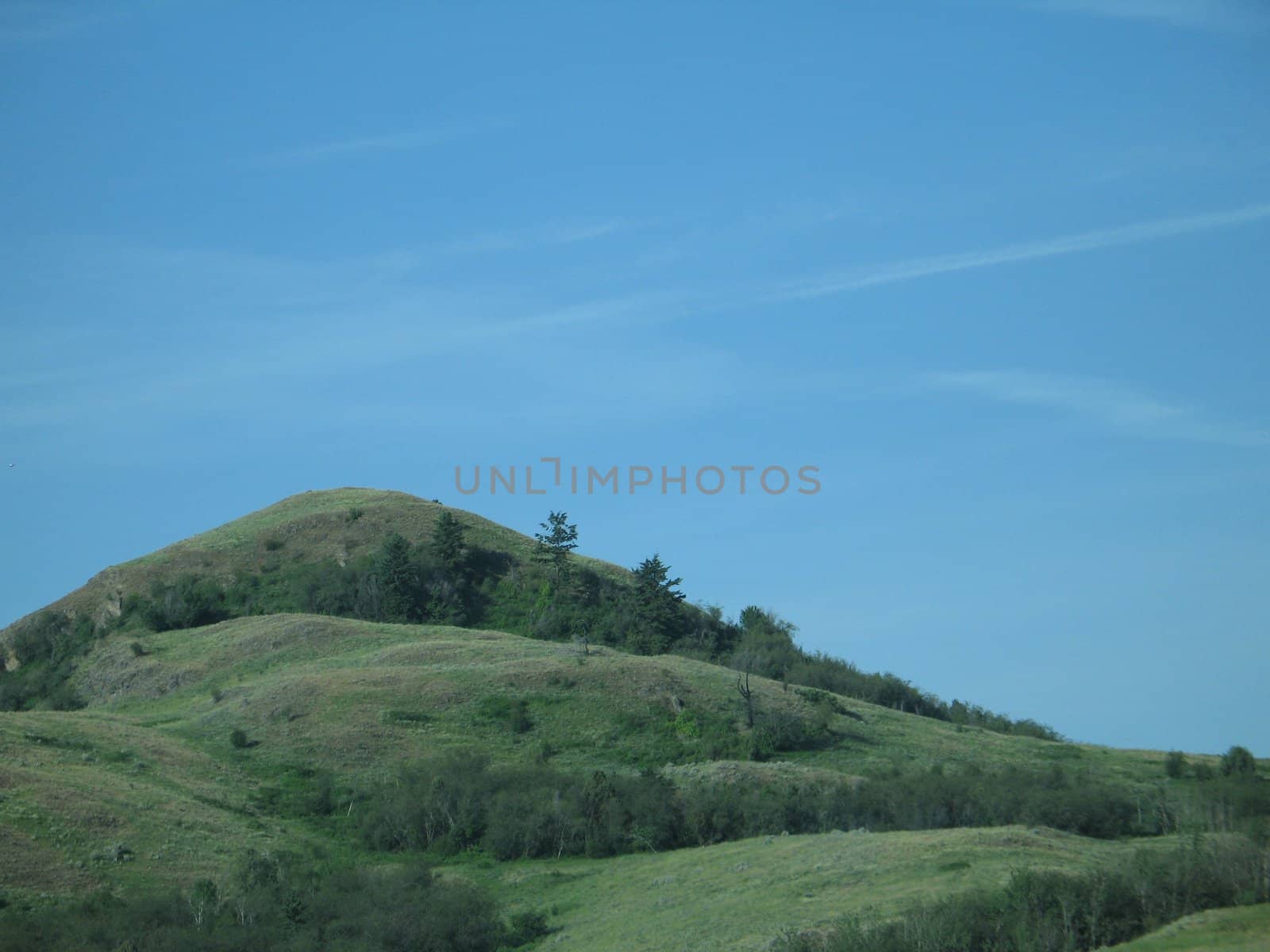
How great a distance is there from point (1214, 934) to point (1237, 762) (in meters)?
35.9

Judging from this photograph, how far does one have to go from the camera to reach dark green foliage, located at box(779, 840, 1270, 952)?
83.3 feet

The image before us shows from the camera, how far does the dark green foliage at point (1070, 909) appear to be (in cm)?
2538

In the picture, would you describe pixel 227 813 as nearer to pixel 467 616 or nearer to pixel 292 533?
pixel 467 616

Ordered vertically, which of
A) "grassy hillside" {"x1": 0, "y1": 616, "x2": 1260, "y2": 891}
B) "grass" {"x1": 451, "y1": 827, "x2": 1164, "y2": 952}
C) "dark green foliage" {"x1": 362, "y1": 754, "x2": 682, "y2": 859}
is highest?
"grassy hillside" {"x1": 0, "y1": 616, "x2": 1260, "y2": 891}

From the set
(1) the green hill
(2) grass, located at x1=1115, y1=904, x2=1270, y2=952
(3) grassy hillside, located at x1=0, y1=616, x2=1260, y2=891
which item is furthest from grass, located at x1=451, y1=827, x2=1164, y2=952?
(3) grassy hillside, located at x1=0, y1=616, x2=1260, y2=891

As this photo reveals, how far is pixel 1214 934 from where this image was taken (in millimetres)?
22203

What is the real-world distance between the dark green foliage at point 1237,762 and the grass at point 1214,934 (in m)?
31.2

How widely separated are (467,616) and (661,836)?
41444 mm

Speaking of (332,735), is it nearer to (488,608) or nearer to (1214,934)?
(488,608)

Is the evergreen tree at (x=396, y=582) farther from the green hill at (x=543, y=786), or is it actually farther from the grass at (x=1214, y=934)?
the grass at (x=1214, y=934)

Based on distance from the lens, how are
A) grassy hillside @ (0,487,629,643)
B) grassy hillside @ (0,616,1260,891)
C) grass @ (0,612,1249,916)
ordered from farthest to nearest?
grassy hillside @ (0,487,629,643) < grassy hillside @ (0,616,1260,891) < grass @ (0,612,1249,916)

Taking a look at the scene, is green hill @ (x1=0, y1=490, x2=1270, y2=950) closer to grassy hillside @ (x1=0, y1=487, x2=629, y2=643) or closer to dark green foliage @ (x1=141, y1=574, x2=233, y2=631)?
dark green foliage @ (x1=141, y1=574, x2=233, y2=631)

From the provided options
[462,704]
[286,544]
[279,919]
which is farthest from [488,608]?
[279,919]

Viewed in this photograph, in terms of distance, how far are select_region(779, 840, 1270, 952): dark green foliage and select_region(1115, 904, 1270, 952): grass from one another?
4.89ft
